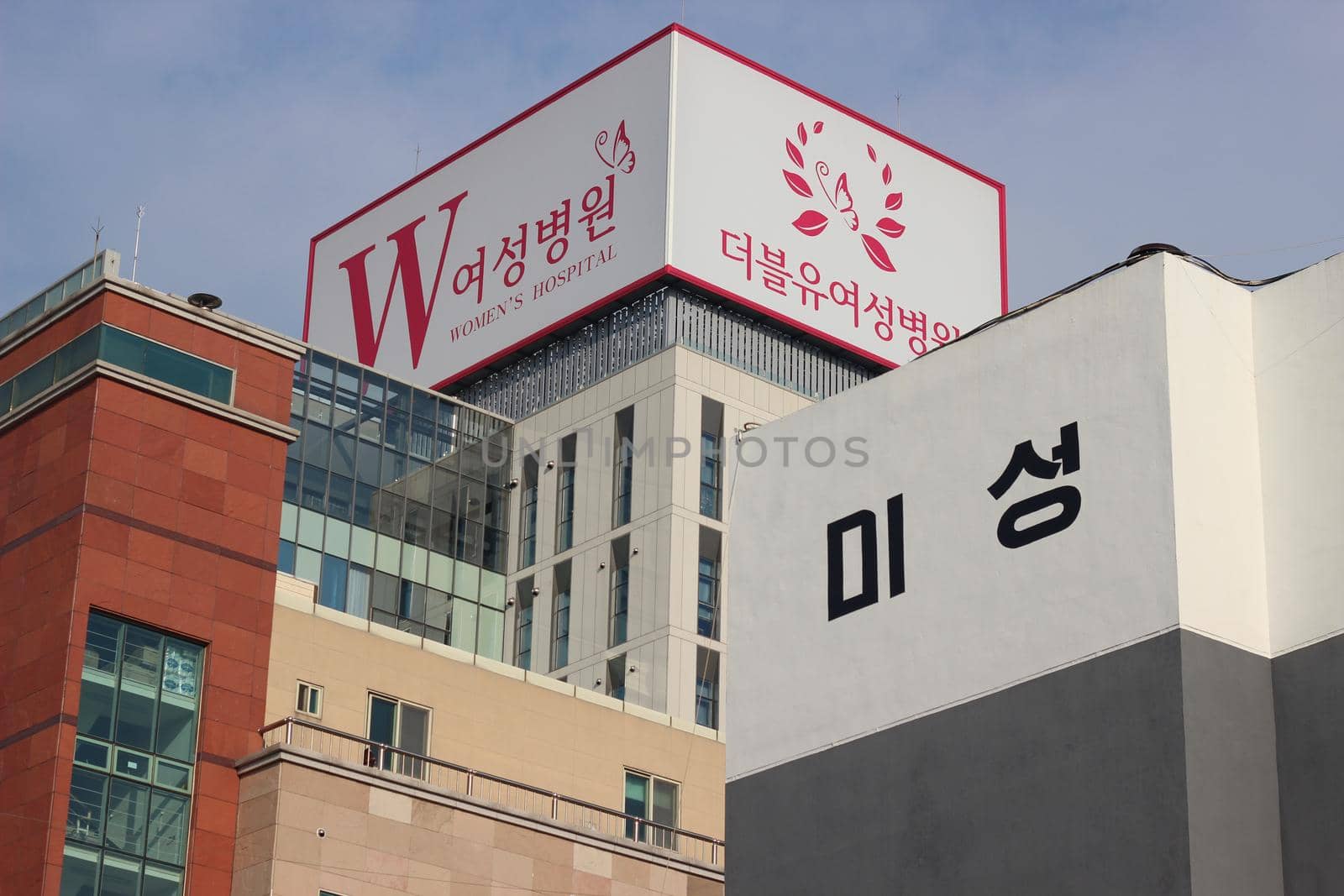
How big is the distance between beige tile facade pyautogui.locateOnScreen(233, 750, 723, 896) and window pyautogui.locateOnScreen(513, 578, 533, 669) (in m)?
28.1

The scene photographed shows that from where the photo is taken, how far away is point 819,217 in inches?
3784

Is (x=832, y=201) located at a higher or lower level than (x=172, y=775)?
higher

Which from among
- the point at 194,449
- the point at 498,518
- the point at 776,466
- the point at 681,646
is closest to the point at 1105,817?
the point at 776,466

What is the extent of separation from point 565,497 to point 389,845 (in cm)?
3575

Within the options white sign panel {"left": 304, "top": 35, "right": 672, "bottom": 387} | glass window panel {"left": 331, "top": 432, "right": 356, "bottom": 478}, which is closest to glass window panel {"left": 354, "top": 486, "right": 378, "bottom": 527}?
glass window panel {"left": 331, "top": 432, "right": 356, "bottom": 478}

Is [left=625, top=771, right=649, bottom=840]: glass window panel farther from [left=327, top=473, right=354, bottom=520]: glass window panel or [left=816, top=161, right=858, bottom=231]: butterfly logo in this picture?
[left=816, top=161, right=858, bottom=231]: butterfly logo

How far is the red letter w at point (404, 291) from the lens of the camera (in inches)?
3994

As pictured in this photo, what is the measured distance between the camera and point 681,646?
276ft

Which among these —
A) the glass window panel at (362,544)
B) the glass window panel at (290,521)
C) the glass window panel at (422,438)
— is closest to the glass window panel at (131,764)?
the glass window panel at (290,521)

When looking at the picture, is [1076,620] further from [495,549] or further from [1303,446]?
[495,549]

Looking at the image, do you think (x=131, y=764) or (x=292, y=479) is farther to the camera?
(x=292, y=479)

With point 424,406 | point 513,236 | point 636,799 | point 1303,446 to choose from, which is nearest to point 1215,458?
point 1303,446

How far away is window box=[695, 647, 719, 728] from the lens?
83438 mm

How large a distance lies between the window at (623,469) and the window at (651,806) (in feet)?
64.2
